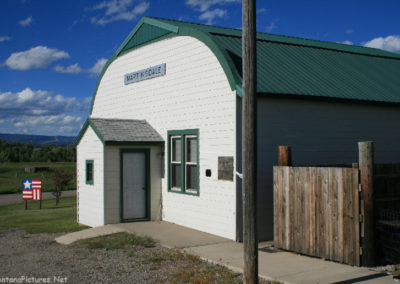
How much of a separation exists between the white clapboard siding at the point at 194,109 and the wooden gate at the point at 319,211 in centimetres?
158

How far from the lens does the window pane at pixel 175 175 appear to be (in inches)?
553

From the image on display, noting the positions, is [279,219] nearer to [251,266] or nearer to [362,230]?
[362,230]

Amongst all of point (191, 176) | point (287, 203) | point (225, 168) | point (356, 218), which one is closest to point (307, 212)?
point (287, 203)

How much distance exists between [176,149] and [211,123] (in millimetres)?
2152

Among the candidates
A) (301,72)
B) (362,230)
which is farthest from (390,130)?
(362,230)

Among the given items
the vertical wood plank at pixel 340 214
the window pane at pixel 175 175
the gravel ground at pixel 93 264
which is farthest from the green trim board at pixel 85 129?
the vertical wood plank at pixel 340 214

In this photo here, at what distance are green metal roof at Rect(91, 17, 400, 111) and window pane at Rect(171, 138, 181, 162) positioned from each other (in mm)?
3044

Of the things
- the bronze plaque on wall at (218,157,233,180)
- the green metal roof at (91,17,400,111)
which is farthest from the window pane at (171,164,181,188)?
the green metal roof at (91,17,400,111)

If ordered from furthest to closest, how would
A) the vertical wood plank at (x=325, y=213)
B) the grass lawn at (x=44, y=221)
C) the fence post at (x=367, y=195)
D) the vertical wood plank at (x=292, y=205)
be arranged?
the grass lawn at (x=44, y=221), the vertical wood plank at (x=292, y=205), the vertical wood plank at (x=325, y=213), the fence post at (x=367, y=195)

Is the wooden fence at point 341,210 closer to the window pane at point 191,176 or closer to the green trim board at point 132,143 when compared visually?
the window pane at point 191,176

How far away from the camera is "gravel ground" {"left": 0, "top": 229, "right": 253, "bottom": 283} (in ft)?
27.7

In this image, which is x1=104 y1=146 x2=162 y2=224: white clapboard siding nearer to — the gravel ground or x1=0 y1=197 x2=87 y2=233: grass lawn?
x1=0 y1=197 x2=87 y2=233: grass lawn

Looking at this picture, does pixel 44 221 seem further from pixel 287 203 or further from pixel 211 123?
pixel 287 203

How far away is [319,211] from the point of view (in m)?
9.38
